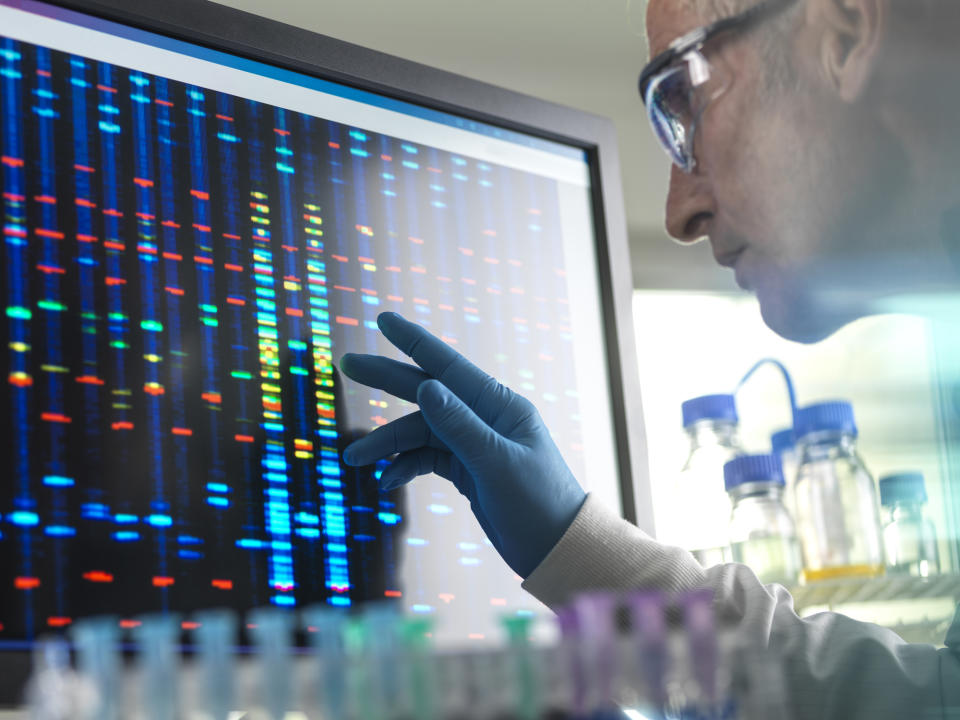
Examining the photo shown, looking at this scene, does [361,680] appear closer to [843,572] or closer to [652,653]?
[652,653]

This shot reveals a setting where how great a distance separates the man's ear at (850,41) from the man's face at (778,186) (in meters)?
0.02

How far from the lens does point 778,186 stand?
96 cm

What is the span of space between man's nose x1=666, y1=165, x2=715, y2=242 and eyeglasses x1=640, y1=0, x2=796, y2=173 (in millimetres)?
16

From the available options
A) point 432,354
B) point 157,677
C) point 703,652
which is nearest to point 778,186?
point 432,354

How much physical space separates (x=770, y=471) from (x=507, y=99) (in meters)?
0.52

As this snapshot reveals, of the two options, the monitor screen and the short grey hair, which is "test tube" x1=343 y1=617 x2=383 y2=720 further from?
the short grey hair

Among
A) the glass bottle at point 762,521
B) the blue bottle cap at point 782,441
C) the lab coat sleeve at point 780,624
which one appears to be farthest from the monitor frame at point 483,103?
the blue bottle cap at point 782,441

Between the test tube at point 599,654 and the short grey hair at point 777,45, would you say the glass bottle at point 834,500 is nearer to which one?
the short grey hair at point 777,45

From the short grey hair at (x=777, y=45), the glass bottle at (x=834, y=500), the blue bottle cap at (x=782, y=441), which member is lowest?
the glass bottle at (x=834, y=500)

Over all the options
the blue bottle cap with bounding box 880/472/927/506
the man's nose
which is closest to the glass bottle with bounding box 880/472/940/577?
the blue bottle cap with bounding box 880/472/927/506

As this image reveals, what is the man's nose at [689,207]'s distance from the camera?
0.99m

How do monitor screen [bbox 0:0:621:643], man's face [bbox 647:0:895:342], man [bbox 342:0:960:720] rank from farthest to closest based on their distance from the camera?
1. man's face [bbox 647:0:895:342]
2. man [bbox 342:0:960:720]
3. monitor screen [bbox 0:0:621:643]

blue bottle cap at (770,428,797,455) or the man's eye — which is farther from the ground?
the man's eye

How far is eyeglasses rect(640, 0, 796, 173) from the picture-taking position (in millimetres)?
938
